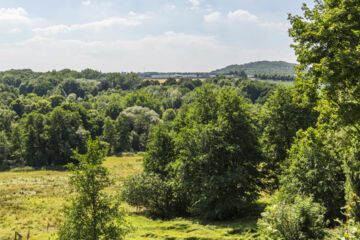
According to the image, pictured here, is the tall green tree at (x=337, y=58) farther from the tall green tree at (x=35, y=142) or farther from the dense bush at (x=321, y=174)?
the tall green tree at (x=35, y=142)

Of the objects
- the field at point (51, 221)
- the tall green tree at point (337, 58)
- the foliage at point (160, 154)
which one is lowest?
the field at point (51, 221)

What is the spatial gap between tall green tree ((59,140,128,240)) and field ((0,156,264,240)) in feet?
3.55

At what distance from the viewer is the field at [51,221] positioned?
25.2 m

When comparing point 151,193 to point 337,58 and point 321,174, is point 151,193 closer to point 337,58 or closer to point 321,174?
point 321,174

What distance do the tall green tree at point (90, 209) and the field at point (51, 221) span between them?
1.08 meters

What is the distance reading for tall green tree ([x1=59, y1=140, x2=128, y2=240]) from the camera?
17.2m

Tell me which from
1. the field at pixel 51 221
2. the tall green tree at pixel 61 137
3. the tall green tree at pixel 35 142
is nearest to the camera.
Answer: the field at pixel 51 221

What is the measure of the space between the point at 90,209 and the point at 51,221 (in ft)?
67.1

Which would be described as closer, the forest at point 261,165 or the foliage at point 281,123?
the forest at point 261,165

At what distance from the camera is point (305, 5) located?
16219 mm

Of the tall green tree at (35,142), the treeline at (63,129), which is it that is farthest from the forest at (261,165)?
the treeline at (63,129)

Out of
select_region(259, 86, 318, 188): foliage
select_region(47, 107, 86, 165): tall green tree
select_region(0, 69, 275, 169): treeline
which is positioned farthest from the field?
select_region(47, 107, 86, 165): tall green tree

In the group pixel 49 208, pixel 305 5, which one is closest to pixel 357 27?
pixel 305 5

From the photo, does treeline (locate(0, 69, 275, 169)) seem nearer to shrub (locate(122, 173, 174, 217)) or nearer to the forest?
the forest
